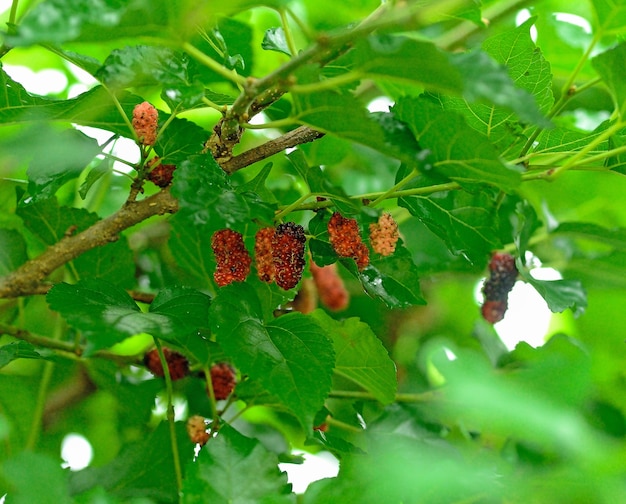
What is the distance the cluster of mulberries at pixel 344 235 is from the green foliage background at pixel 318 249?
0.02m

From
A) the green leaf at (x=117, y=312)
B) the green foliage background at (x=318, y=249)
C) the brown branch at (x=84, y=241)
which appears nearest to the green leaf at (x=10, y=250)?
the green foliage background at (x=318, y=249)

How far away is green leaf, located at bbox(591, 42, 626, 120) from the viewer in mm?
444

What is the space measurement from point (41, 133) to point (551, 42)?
0.68 m

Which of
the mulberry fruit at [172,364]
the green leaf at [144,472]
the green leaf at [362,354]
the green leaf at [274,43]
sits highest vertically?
the green leaf at [274,43]

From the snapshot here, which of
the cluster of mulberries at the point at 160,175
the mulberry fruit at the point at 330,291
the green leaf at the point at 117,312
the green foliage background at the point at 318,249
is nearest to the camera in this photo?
the green foliage background at the point at 318,249

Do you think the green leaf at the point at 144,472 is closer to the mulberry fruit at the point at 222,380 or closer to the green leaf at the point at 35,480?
the mulberry fruit at the point at 222,380

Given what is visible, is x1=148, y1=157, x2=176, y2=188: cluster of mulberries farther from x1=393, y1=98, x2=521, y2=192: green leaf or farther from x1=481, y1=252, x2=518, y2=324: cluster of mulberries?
x1=481, y1=252, x2=518, y2=324: cluster of mulberries

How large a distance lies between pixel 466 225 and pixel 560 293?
123 mm

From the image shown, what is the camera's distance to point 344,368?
62 cm

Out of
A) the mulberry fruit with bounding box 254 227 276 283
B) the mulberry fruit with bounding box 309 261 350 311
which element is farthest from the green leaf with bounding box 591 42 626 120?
the mulberry fruit with bounding box 309 261 350 311

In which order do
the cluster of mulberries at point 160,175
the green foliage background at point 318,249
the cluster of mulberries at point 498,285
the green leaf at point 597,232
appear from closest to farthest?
the green foliage background at point 318,249 < the cluster of mulberries at point 160,175 < the green leaf at point 597,232 < the cluster of mulberries at point 498,285

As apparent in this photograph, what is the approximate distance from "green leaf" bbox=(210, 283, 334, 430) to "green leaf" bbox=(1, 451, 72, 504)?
0.12 metres

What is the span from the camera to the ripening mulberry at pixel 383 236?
1.70 ft

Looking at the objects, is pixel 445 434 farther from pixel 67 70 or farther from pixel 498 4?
pixel 67 70
